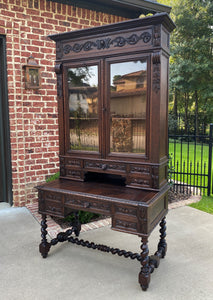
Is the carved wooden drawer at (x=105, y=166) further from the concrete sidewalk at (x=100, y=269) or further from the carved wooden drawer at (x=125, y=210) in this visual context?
the concrete sidewalk at (x=100, y=269)

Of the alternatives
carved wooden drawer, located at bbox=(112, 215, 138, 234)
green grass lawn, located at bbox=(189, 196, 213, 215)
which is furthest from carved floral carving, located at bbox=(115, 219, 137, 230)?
green grass lawn, located at bbox=(189, 196, 213, 215)

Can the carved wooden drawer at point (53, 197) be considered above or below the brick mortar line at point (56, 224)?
above

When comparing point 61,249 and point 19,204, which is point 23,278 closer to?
point 61,249

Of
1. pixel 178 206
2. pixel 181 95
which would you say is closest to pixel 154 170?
pixel 178 206

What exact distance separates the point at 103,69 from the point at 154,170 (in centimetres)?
105

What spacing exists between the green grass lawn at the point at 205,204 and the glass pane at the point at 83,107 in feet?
7.86

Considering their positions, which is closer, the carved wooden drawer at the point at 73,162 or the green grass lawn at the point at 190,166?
the carved wooden drawer at the point at 73,162

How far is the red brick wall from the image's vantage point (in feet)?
12.8

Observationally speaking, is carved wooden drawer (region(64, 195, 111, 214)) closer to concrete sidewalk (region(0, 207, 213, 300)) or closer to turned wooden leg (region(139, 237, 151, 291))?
turned wooden leg (region(139, 237, 151, 291))

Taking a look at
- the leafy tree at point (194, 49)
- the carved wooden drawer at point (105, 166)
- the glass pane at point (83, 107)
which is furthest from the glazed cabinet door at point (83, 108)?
the leafy tree at point (194, 49)

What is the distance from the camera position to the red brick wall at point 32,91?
12.8 ft

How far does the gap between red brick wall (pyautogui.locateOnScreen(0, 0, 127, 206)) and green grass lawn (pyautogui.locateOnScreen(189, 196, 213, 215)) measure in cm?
239

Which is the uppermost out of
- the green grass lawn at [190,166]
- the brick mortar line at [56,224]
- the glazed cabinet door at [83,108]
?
the glazed cabinet door at [83,108]

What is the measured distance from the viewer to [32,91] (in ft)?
13.5
